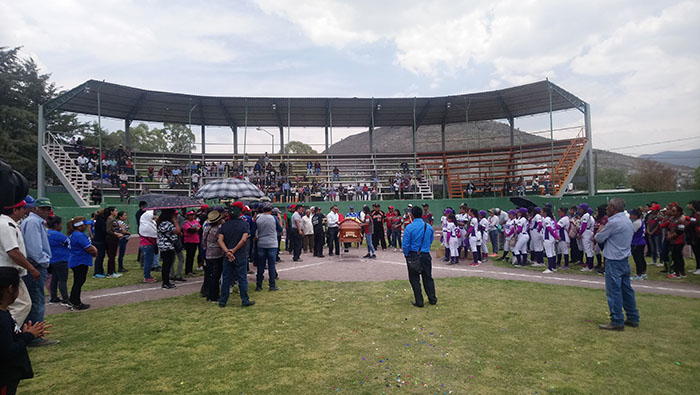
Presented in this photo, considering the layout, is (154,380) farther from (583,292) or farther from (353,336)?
(583,292)

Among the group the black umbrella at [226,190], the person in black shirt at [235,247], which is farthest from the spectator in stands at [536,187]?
the person in black shirt at [235,247]

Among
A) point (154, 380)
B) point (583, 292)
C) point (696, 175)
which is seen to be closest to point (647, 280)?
point (583, 292)

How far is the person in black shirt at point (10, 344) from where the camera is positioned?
2545 mm

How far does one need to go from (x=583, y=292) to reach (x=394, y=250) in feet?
27.3

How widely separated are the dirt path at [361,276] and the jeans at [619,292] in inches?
A: 117

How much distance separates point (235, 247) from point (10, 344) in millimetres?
Answer: 4509

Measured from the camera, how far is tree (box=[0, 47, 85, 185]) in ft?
105

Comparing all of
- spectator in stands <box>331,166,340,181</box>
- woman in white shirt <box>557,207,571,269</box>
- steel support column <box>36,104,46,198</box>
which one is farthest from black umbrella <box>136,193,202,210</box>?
spectator in stands <box>331,166,340,181</box>

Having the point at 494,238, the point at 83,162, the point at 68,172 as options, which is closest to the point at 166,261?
the point at 494,238

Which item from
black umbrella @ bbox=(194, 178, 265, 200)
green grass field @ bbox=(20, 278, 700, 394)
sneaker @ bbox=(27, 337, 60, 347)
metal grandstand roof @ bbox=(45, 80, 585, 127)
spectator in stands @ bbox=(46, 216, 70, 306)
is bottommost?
green grass field @ bbox=(20, 278, 700, 394)

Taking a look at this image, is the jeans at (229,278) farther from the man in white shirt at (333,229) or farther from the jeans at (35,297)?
the man in white shirt at (333,229)

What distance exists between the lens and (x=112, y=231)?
10.7 meters

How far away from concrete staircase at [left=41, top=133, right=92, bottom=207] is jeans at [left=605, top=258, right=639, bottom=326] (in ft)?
84.7

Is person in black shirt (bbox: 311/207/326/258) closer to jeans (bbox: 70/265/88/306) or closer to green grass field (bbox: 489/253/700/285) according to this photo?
green grass field (bbox: 489/253/700/285)
